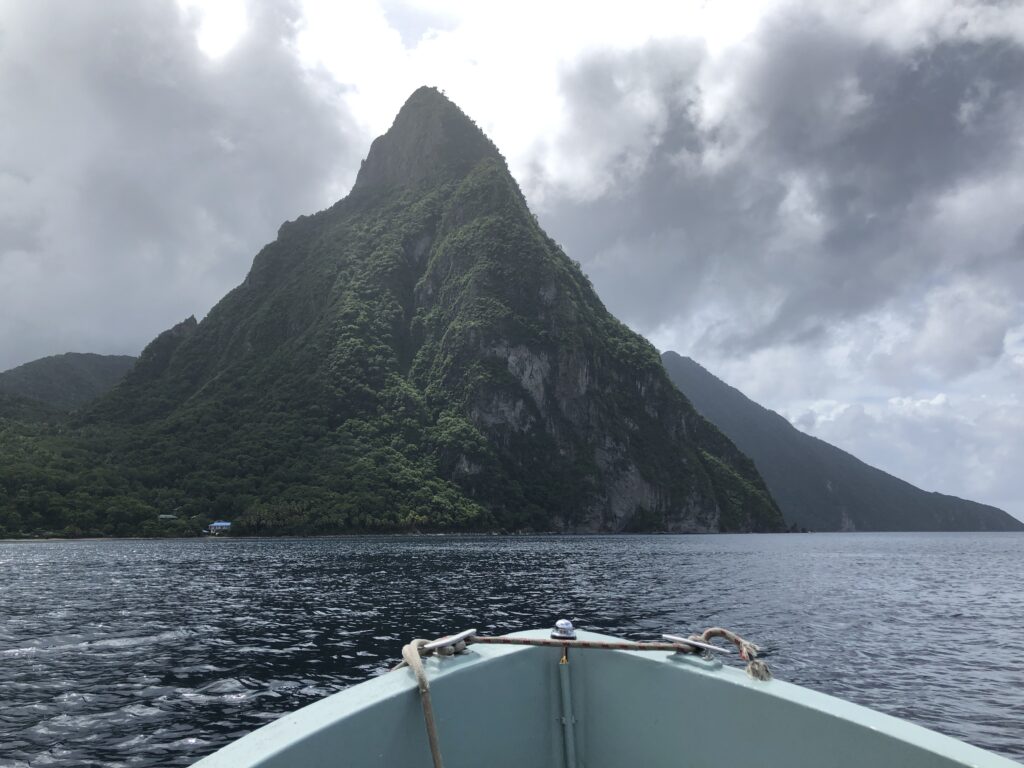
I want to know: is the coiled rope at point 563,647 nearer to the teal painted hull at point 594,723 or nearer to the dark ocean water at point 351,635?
the teal painted hull at point 594,723

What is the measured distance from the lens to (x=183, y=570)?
50938 millimetres

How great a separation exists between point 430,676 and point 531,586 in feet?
117

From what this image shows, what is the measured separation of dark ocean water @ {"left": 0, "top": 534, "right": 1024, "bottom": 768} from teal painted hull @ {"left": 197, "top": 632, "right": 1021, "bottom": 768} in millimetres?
8487

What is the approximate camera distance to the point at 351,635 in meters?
22.0

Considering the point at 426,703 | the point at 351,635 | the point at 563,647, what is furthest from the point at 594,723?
Answer: the point at 351,635

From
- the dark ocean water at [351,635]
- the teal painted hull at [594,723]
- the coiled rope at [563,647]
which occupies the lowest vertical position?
the dark ocean water at [351,635]

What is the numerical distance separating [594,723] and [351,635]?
1870 cm

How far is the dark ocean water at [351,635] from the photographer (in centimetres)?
1281

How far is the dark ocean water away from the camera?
1281 cm

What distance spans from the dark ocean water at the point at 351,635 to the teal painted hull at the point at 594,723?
334 inches

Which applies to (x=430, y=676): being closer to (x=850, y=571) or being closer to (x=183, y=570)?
(x=183, y=570)

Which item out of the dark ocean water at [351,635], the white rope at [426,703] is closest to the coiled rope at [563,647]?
the white rope at [426,703]

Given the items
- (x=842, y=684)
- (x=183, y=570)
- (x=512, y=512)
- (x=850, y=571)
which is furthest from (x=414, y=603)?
(x=512, y=512)

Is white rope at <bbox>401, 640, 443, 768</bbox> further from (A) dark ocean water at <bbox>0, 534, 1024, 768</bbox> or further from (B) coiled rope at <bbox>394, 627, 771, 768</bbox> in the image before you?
(A) dark ocean water at <bbox>0, 534, 1024, 768</bbox>
